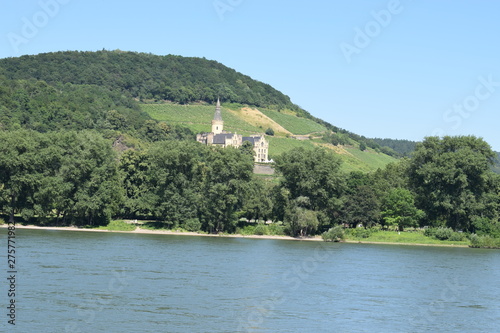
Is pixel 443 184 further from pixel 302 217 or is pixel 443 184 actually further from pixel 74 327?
pixel 74 327

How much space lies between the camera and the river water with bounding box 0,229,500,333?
30.6 meters

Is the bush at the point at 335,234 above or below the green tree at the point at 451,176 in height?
below

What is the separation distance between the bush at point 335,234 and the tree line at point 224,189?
1877 millimetres

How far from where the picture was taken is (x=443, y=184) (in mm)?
85938

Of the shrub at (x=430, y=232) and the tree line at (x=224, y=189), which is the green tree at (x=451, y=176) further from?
the shrub at (x=430, y=232)

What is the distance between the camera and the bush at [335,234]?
263 feet

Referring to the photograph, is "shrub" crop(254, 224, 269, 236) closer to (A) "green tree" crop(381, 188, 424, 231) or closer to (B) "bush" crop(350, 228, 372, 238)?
(B) "bush" crop(350, 228, 372, 238)

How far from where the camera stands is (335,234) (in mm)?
80188

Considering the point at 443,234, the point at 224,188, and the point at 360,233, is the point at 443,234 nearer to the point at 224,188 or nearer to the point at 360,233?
the point at 360,233

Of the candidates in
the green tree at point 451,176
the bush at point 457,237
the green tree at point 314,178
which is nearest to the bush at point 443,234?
the bush at point 457,237

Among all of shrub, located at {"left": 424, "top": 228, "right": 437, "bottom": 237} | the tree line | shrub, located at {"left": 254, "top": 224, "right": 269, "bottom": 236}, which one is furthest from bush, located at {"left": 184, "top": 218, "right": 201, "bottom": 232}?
shrub, located at {"left": 424, "top": 228, "right": 437, "bottom": 237}

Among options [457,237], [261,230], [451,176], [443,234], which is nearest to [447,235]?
[443,234]

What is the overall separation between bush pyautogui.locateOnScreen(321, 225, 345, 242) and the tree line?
6.16ft

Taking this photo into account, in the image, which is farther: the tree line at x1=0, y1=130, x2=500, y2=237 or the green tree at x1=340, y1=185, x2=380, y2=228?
the green tree at x1=340, y1=185, x2=380, y2=228
